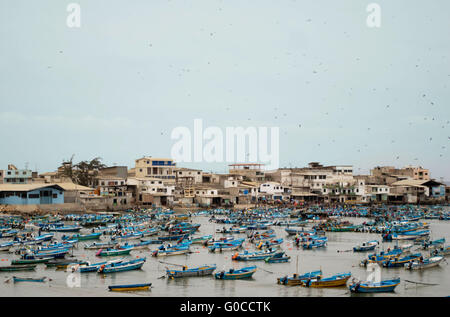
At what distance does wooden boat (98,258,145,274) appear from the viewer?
22984 mm

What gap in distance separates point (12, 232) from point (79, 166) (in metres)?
31.0

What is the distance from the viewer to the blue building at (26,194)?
49844mm

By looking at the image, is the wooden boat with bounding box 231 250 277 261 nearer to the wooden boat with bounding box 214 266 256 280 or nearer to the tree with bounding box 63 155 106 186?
the wooden boat with bounding box 214 266 256 280

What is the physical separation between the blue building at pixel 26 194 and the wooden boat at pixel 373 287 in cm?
3864

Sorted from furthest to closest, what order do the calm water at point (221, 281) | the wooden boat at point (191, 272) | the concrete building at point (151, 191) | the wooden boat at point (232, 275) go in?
the concrete building at point (151, 191)
the wooden boat at point (191, 272)
the wooden boat at point (232, 275)
the calm water at point (221, 281)

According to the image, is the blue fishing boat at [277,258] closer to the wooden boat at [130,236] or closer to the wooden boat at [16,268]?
the wooden boat at [16,268]

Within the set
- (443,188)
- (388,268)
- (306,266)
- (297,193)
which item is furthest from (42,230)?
(443,188)

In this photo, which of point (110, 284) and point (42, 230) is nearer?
point (110, 284)

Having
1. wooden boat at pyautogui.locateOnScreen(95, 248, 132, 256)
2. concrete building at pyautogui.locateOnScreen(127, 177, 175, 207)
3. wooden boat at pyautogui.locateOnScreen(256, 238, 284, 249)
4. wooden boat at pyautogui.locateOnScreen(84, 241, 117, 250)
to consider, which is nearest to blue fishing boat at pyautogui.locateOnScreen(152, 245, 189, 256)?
wooden boat at pyautogui.locateOnScreen(95, 248, 132, 256)

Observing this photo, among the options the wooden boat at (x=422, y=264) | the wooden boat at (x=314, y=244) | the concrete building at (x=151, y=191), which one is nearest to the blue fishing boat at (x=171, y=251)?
the wooden boat at (x=314, y=244)
